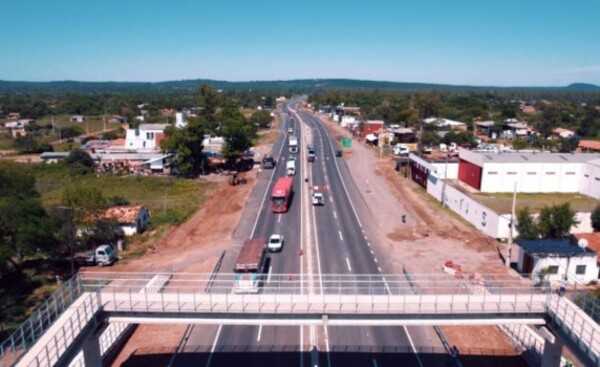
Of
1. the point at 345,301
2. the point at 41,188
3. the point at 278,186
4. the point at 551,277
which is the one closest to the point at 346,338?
the point at 345,301

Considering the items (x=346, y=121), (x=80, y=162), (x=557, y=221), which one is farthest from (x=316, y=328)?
(x=346, y=121)

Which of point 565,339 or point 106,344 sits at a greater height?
point 565,339

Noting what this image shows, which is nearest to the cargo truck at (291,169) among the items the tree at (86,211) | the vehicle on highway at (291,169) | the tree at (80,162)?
the vehicle on highway at (291,169)

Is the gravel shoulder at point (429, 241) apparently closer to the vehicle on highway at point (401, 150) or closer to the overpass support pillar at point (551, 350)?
the overpass support pillar at point (551, 350)

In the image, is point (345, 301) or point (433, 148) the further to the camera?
point (433, 148)

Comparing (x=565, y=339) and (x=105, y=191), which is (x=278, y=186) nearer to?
(x=105, y=191)

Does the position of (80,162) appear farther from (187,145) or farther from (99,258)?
(99,258)
